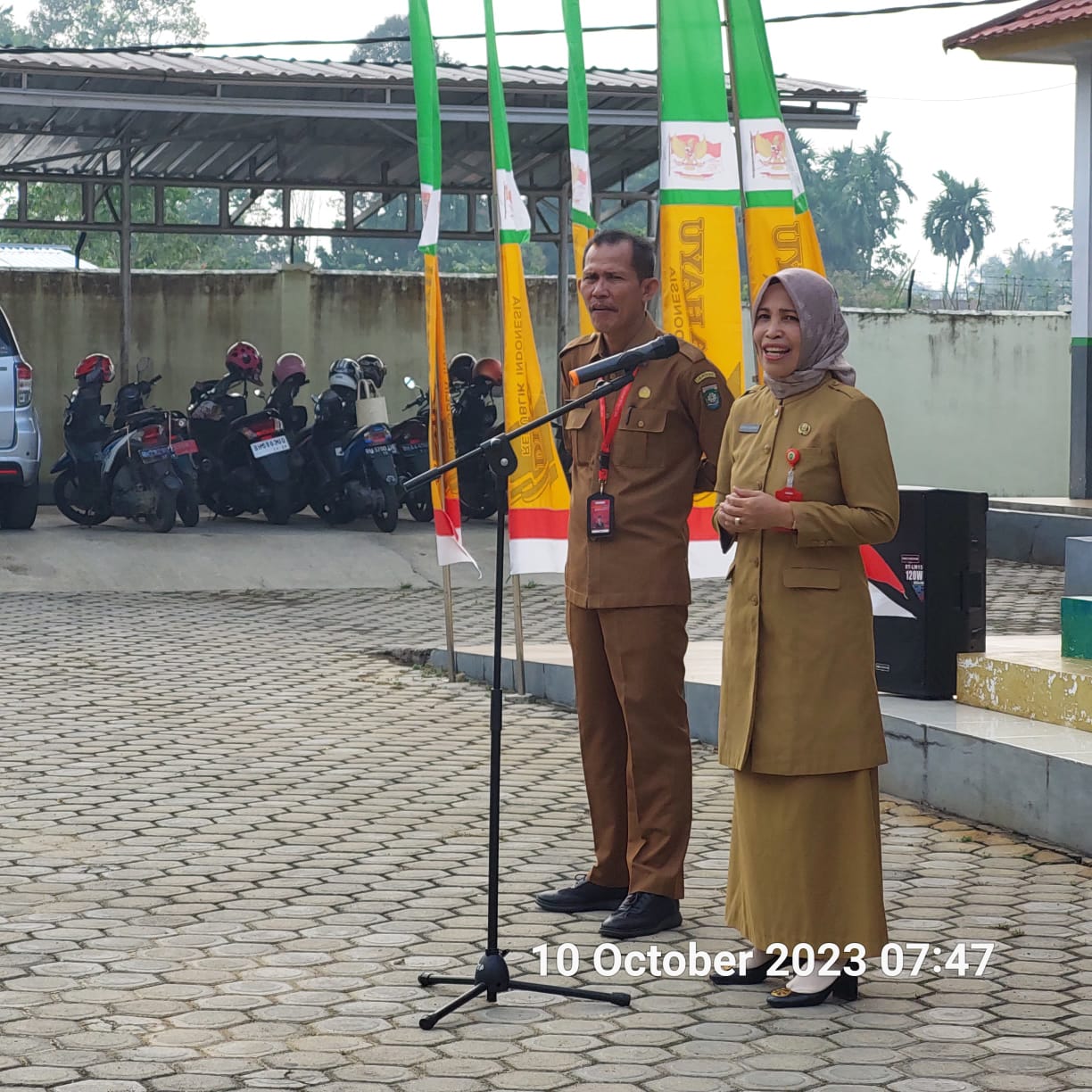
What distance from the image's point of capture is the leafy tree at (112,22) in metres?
79.8

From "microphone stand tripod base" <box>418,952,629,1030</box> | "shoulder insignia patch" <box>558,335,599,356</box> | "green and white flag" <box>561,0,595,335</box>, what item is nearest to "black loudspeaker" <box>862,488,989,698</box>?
"green and white flag" <box>561,0,595,335</box>

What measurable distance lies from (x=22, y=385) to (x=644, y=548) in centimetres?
1042

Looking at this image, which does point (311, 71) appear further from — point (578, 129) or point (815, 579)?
point (815, 579)

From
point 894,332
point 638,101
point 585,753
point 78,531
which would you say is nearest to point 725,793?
point 585,753

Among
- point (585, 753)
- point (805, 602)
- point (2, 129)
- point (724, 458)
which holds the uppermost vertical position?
point (2, 129)

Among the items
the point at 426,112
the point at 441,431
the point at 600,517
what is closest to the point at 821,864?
the point at 600,517

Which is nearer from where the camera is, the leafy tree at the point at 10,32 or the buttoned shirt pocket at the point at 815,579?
the buttoned shirt pocket at the point at 815,579

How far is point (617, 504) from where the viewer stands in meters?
4.95

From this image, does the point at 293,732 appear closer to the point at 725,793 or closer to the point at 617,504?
the point at 725,793

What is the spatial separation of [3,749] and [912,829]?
144 inches

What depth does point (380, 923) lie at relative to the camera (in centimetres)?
500

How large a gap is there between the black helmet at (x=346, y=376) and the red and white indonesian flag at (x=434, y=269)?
6.83 meters

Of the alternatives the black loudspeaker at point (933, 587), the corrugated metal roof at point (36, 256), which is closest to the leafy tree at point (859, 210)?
the corrugated metal roof at point (36, 256)

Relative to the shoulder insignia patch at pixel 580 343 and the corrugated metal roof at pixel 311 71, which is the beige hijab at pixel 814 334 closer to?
the shoulder insignia patch at pixel 580 343
